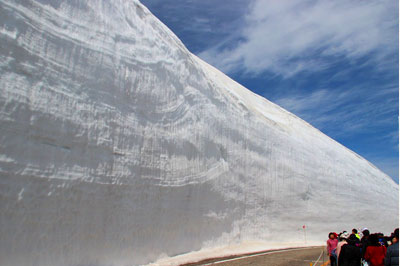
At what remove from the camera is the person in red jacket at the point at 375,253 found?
211 inches

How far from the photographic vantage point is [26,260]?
6.69 m

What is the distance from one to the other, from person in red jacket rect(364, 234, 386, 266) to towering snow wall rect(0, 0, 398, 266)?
17.7 feet

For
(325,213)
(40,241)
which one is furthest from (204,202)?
(325,213)

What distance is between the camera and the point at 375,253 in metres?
5.38

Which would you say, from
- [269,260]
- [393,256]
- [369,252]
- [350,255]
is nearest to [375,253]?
[369,252]

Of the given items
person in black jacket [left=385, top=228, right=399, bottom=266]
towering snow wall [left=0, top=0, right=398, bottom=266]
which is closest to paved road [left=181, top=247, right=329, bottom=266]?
towering snow wall [left=0, top=0, right=398, bottom=266]

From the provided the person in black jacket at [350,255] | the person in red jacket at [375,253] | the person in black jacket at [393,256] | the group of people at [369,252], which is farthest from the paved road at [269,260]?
the person in black jacket at [393,256]

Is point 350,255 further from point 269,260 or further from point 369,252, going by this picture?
point 269,260

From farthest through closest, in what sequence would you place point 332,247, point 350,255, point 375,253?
1. point 332,247
2. point 350,255
3. point 375,253

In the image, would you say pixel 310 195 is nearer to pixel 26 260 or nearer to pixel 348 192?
pixel 348 192

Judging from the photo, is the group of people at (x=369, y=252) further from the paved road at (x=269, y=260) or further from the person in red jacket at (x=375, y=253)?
the paved road at (x=269, y=260)

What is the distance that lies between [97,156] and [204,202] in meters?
4.56

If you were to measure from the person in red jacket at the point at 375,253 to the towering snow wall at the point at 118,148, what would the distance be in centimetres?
541

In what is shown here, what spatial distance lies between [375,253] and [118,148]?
5.91 meters
